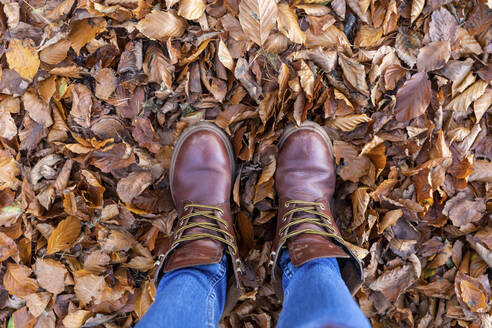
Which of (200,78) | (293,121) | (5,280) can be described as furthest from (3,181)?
(293,121)

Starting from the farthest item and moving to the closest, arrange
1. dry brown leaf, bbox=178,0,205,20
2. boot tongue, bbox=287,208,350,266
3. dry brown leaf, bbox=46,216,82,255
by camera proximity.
A: dry brown leaf, bbox=46,216,82,255, dry brown leaf, bbox=178,0,205,20, boot tongue, bbox=287,208,350,266

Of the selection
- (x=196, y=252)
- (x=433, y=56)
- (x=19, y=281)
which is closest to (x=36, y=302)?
(x=19, y=281)

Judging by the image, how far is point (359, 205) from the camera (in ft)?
3.38

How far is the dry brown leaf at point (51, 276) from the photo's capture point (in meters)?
1.06

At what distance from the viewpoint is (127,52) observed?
99cm

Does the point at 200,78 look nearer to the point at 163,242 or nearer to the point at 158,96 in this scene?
the point at 158,96

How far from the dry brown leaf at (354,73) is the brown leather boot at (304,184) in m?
0.17

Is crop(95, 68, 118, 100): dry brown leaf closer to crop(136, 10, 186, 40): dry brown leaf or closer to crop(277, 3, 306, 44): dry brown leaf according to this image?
crop(136, 10, 186, 40): dry brown leaf

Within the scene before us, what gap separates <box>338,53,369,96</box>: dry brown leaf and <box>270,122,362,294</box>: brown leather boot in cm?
17

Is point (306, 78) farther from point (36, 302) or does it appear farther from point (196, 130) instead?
point (36, 302)

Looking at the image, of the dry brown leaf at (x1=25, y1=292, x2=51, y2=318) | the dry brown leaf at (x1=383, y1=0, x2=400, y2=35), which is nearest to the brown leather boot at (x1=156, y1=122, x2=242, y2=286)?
the dry brown leaf at (x1=25, y1=292, x2=51, y2=318)

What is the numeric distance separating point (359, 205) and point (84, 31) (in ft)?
3.25

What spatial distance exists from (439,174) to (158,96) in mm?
892

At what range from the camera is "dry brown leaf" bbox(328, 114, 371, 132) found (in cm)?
99
